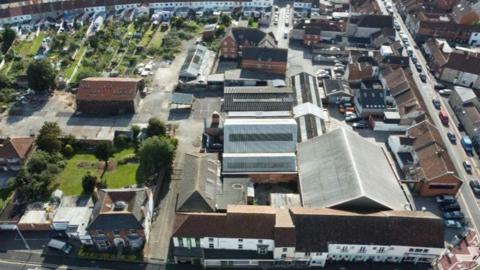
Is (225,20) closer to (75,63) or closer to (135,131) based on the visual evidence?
(75,63)

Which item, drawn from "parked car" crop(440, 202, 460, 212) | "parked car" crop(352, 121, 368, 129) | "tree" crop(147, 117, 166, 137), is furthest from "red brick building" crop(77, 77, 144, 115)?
"parked car" crop(440, 202, 460, 212)

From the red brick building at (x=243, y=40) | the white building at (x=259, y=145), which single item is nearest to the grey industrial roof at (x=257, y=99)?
the white building at (x=259, y=145)

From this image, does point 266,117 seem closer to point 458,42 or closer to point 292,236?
point 292,236

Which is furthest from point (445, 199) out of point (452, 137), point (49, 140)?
point (49, 140)

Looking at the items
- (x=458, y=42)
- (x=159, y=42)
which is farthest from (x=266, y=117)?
(x=458, y=42)

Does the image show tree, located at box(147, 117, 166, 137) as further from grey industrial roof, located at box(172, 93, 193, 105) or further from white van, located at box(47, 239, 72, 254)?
white van, located at box(47, 239, 72, 254)

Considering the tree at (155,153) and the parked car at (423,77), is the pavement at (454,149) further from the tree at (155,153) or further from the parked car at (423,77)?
the tree at (155,153)

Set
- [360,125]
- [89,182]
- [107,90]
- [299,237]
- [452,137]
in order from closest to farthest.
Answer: [299,237]
[89,182]
[452,137]
[360,125]
[107,90]
